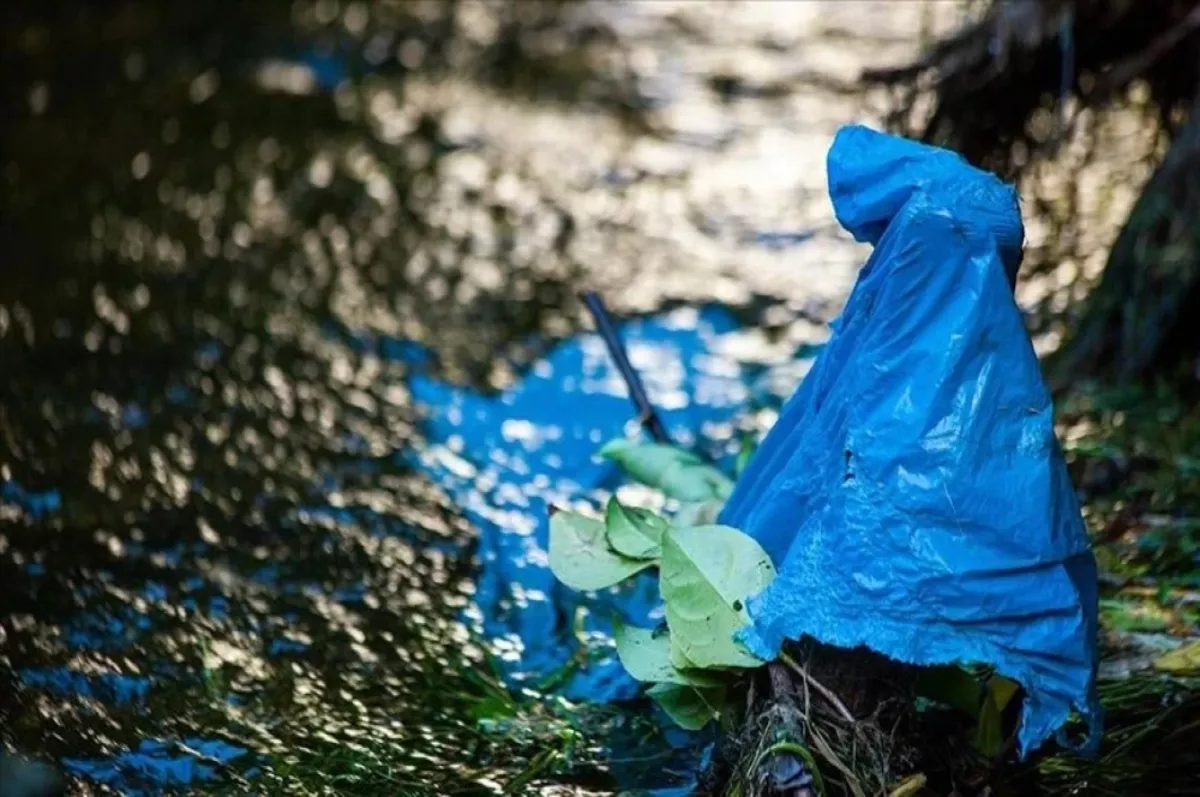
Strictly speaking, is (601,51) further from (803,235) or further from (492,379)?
(492,379)

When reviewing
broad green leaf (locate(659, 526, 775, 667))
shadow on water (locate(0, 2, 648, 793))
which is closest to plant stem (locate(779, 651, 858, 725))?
broad green leaf (locate(659, 526, 775, 667))

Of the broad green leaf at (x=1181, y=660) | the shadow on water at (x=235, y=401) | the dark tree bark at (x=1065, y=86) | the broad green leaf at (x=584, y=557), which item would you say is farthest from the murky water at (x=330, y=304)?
the broad green leaf at (x=1181, y=660)

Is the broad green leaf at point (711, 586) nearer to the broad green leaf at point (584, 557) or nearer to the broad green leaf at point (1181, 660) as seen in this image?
the broad green leaf at point (584, 557)

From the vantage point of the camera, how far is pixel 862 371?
2059 millimetres

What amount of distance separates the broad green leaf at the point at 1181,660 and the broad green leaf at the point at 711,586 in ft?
2.66

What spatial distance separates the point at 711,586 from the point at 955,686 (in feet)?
1.21

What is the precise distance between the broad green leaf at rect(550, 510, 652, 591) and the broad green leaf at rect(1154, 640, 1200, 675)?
879mm

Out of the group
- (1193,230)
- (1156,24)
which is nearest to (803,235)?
(1156,24)

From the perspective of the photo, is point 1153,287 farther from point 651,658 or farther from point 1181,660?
point 651,658

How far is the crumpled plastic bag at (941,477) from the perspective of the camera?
1961 millimetres

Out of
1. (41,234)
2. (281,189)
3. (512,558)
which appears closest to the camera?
(512,558)

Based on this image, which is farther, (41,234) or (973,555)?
(41,234)

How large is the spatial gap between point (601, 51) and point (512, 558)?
3.29 metres

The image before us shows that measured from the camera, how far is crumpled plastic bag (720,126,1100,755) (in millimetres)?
1961
